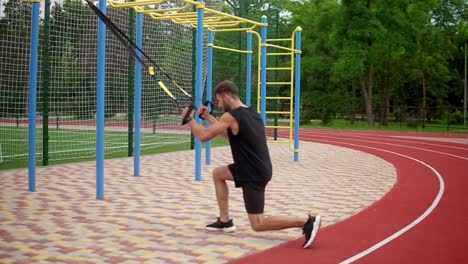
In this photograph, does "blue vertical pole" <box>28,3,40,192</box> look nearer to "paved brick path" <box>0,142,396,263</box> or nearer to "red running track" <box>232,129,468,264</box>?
"paved brick path" <box>0,142,396,263</box>

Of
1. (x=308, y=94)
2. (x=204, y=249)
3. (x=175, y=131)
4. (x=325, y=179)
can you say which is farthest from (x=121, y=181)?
(x=308, y=94)

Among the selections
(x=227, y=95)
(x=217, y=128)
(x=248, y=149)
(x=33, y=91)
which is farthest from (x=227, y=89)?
→ (x=33, y=91)

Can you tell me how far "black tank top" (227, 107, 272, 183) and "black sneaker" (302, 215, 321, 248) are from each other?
0.59 meters

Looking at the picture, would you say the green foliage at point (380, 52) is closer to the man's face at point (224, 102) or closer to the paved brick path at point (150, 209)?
the paved brick path at point (150, 209)

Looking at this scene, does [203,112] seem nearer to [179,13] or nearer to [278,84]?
[179,13]

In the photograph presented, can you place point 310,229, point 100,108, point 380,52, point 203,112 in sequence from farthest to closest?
point 380,52
point 100,108
point 203,112
point 310,229

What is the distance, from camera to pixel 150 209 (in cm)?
695

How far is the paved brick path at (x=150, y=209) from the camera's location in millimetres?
4945

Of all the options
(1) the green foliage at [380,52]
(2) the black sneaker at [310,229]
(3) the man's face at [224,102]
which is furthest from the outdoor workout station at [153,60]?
(1) the green foliage at [380,52]

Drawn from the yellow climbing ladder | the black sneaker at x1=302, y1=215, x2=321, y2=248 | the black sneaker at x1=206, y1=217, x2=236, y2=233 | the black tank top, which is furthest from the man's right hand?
the yellow climbing ladder

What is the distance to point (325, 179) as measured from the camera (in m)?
10.1

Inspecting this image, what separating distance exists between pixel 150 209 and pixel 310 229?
8.36ft

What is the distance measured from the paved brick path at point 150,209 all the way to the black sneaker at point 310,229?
16.3 inches

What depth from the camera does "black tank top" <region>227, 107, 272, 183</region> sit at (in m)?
5.24
